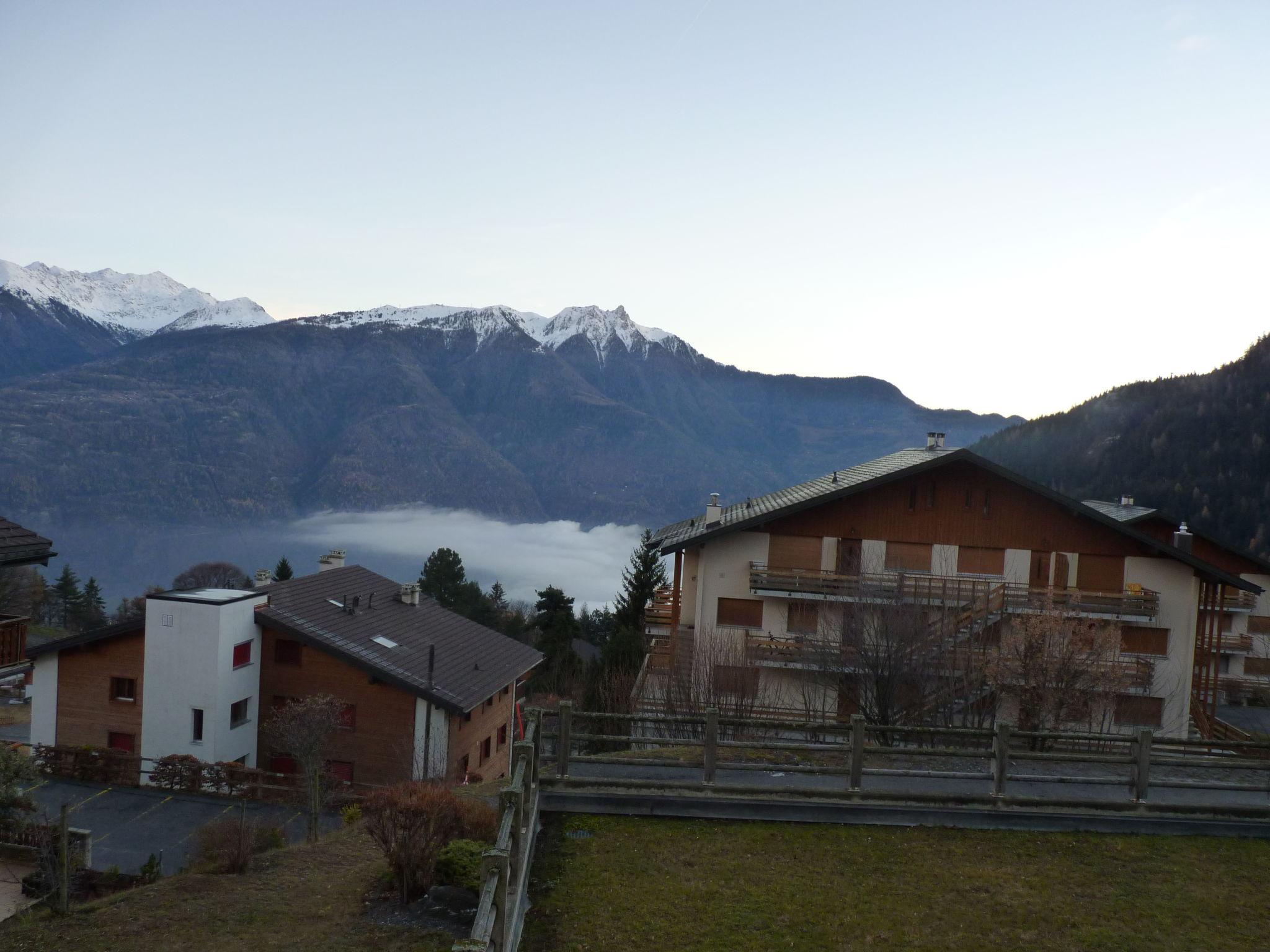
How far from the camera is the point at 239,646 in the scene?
1174 inches

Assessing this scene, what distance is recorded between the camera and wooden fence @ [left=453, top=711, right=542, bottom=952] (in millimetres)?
7375

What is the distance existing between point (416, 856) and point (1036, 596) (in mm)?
20733

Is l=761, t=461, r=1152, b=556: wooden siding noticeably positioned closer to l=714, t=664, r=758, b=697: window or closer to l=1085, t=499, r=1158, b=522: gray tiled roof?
l=1085, t=499, r=1158, b=522: gray tiled roof

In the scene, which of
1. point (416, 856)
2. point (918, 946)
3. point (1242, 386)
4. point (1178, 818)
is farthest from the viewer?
point (1242, 386)

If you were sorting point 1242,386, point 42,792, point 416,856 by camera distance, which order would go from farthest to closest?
point 1242,386 → point 42,792 → point 416,856

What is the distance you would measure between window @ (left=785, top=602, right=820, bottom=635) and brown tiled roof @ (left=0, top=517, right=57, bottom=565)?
19418 millimetres

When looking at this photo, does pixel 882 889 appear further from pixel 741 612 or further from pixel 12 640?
pixel 741 612

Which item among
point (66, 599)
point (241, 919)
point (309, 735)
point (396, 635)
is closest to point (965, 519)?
point (309, 735)

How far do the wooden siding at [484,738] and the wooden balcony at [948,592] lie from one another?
11282 mm

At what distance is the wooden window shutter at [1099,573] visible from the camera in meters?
28.0

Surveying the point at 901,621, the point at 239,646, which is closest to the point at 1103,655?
the point at 901,621

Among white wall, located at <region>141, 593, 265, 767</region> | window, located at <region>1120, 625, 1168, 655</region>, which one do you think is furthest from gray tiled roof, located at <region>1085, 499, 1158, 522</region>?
white wall, located at <region>141, 593, 265, 767</region>

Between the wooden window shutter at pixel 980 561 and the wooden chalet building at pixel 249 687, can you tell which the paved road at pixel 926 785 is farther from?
the wooden chalet building at pixel 249 687

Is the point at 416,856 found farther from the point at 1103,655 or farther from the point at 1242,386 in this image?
the point at 1242,386
